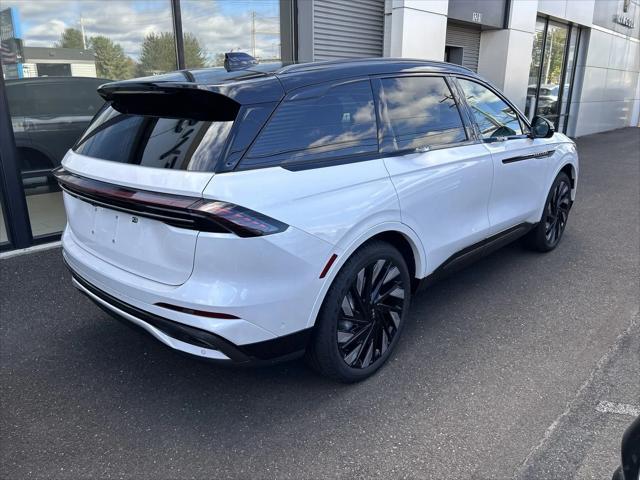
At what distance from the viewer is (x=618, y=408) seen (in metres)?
2.82

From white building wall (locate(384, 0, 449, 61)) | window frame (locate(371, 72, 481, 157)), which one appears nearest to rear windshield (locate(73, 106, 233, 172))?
window frame (locate(371, 72, 481, 157))

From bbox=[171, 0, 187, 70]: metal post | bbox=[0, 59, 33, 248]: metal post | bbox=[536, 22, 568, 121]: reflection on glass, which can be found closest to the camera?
bbox=[0, 59, 33, 248]: metal post

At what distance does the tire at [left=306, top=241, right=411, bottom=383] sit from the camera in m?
2.72

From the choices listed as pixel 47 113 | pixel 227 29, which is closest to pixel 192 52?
pixel 227 29

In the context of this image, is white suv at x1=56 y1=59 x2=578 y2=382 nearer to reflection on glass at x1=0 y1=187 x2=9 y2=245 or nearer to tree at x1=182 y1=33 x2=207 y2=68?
reflection on glass at x1=0 y1=187 x2=9 y2=245

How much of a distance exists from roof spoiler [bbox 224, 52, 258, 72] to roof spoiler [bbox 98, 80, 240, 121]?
0.43 meters

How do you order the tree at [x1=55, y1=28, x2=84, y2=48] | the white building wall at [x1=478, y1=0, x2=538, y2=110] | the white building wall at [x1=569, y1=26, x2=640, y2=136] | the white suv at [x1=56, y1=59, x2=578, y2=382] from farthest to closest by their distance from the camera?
1. the white building wall at [x1=569, y1=26, x2=640, y2=136]
2. the white building wall at [x1=478, y1=0, x2=538, y2=110]
3. the tree at [x1=55, y1=28, x2=84, y2=48]
4. the white suv at [x1=56, y1=59, x2=578, y2=382]

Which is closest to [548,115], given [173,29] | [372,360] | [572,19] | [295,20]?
[572,19]

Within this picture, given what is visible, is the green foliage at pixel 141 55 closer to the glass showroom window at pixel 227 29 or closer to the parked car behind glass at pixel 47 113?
the glass showroom window at pixel 227 29

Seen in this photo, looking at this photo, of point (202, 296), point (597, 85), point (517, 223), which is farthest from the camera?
point (597, 85)

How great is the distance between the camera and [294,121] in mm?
2602

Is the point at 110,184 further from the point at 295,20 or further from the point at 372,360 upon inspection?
the point at 295,20

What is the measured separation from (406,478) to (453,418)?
0.53m

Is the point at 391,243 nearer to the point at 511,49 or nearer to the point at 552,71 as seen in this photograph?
the point at 511,49
